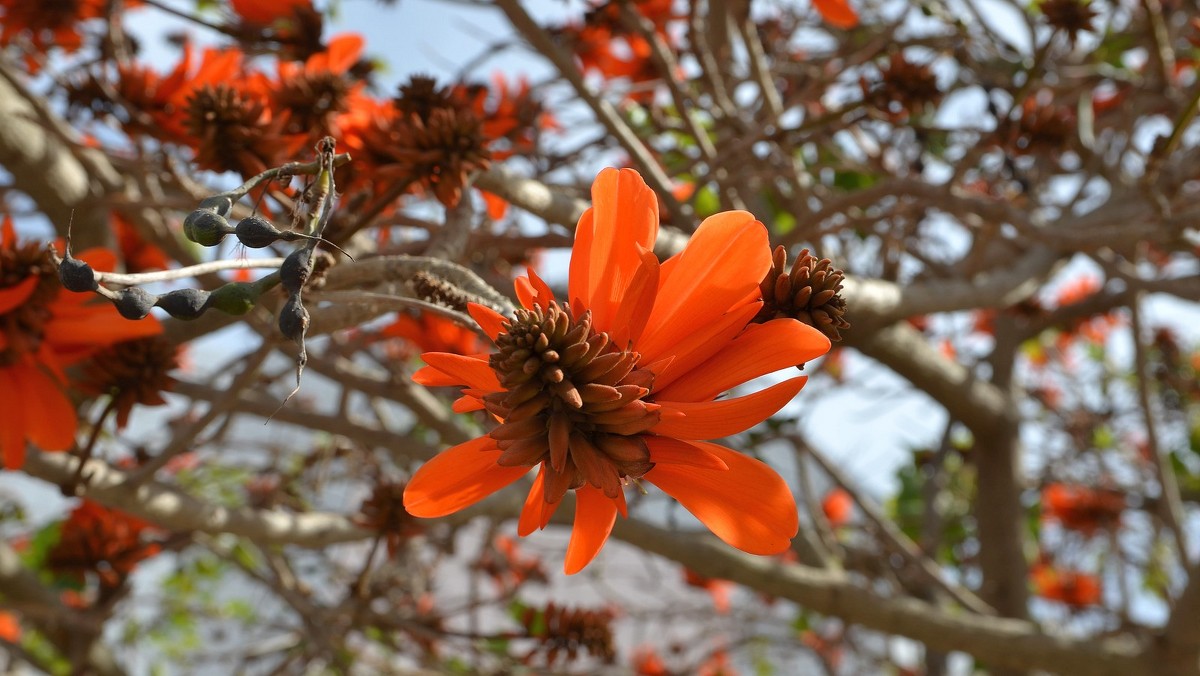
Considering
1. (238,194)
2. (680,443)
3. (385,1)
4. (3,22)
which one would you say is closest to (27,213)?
(3,22)

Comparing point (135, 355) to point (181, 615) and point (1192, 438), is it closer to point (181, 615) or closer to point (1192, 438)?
point (181, 615)

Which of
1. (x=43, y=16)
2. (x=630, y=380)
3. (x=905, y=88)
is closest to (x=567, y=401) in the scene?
(x=630, y=380)

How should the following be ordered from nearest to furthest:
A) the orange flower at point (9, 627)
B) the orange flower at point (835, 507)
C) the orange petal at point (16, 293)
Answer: the orange petal at point (16, 293) → the orange flower at point (9, 627) → the orange flower at point (835, 507)

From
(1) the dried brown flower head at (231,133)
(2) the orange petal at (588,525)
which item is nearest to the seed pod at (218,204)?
(2) the orange petal at (588,525)

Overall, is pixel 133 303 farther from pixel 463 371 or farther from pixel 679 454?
pixel 679 454

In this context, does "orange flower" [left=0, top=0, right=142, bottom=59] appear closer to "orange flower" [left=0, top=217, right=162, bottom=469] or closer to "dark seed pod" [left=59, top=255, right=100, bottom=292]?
"orange flower" [left=0, top=217, right=162, bottom=469]

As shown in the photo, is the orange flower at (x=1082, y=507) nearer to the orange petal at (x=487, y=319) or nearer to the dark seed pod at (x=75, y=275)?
the orange petal at (x=487, y=319)
